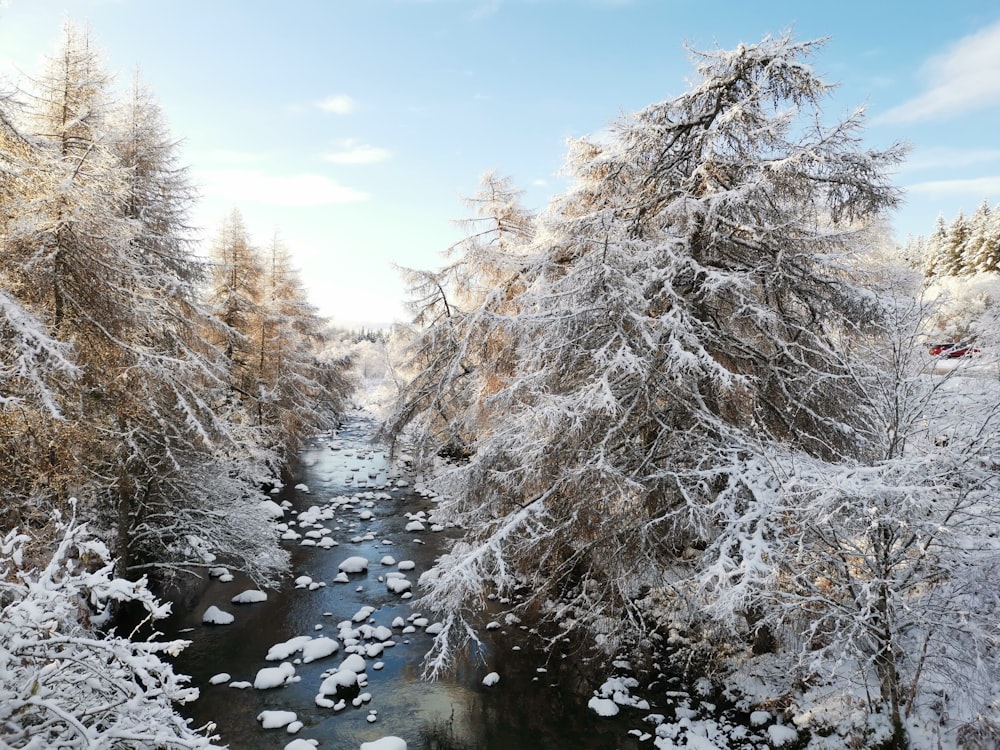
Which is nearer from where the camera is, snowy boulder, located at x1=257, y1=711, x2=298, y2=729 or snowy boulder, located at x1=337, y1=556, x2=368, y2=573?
snowy boulder, located at x1=257, y1=711, x2=298, y2=729

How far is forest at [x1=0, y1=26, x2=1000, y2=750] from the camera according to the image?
509 cm

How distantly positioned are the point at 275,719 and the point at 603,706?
14.6 ft

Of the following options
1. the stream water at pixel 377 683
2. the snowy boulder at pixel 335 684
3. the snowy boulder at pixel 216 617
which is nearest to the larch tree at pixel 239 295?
the stream water at pixel 377 683

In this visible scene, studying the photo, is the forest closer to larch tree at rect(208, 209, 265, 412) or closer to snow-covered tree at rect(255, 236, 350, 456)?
larch tree at rect(208, 209, 265, 412)

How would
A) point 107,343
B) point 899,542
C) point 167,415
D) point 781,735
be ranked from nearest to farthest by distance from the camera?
1. point 899,542
2. point 781,735
3. point 107,343
4. point 167,415

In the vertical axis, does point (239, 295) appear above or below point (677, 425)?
above

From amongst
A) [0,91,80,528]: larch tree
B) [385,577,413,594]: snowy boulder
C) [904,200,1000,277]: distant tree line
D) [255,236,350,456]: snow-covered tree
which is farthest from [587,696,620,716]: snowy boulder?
[904,200,1000,277]: distant tree line

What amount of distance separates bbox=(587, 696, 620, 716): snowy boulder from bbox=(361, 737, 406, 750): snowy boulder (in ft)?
8.68

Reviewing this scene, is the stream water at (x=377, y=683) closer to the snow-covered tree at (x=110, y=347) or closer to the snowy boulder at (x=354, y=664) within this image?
the snowy boulder at (x=354, y=664)

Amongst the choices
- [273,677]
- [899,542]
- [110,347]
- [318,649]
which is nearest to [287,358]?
[110,347]

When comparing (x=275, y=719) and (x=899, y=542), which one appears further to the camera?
(x=275, y=719)

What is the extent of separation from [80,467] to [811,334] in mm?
9833

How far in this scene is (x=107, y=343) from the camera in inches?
284

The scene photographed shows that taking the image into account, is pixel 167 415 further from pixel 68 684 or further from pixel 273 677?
pixel 68 684
